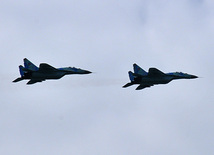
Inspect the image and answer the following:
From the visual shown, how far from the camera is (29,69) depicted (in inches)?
3844

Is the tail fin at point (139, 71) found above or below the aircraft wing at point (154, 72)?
above

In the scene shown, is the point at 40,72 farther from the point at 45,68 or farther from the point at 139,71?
the point at 139,71

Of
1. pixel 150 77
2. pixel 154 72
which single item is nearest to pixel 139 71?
pixel 150 77

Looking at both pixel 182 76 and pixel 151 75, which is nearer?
pixel 151 75

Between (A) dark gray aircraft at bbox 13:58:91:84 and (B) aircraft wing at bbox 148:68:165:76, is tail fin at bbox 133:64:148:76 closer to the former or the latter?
(B) aircraft wing at bbox 148:68:165:76

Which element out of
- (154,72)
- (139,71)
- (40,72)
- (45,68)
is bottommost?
(154,72)

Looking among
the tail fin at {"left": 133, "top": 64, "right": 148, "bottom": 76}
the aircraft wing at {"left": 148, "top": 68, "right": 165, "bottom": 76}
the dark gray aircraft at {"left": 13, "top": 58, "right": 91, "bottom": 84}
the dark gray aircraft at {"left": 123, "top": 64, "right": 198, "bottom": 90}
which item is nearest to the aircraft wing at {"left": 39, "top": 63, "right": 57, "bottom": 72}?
the dark gray aircraft at {"left": 13, "top": 58, "right": 91, "bottom": 84}

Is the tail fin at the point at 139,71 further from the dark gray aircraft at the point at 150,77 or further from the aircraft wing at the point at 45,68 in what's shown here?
the aircraft wing at the point at 45,68

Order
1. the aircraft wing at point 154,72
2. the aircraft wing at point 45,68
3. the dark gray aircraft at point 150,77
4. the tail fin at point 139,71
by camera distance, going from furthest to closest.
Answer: the tail fin at point 139,71 < the dark gray aircraft at point 150,77 < the aircraft wing at point 154,72 < the aircraft wing at point 45,68

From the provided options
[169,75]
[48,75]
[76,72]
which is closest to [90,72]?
[76,72]

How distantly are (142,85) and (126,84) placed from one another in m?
4.49

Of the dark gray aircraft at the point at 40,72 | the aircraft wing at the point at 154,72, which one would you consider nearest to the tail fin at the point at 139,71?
the aircraft wing at the point at 154,72

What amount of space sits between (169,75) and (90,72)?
15636 millimetres

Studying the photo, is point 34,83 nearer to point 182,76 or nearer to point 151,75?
point 151,75
